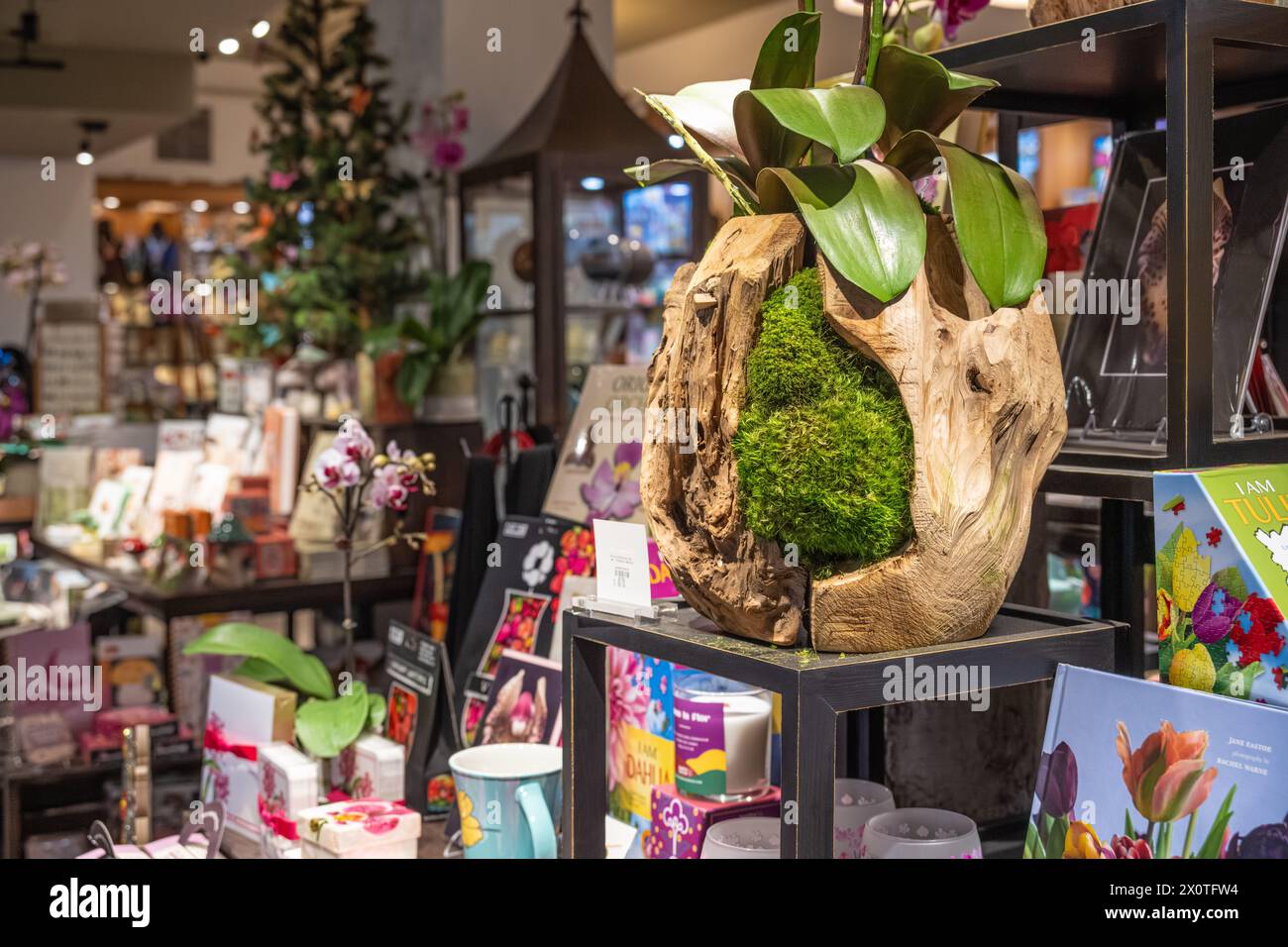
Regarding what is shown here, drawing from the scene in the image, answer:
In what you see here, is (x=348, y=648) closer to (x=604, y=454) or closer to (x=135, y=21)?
(x=604, y=454)

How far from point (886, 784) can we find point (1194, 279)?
779mm

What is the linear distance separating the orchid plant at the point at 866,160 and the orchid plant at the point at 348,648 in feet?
3.62

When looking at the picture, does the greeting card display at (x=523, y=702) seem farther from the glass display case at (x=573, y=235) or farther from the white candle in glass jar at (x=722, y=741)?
the glass display case at (x=573, y=235)

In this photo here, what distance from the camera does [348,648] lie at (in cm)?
229

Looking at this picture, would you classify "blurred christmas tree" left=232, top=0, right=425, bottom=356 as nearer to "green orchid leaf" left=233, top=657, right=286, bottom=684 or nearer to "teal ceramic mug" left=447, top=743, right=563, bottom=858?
"green orchid leaf" left=233, top=657, right=286, bottom=684

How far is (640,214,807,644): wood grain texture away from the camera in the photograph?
3.90ft

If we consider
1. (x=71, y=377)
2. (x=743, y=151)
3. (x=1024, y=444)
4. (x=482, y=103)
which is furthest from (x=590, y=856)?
(x=71, y=377)

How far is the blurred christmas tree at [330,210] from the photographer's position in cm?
427

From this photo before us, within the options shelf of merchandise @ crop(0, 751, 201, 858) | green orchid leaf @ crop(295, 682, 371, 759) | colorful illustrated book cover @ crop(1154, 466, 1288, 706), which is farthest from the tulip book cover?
shelf of merchandise @ crop(0, 751, 201, 858)

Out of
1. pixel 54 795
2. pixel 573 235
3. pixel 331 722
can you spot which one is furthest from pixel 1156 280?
pixel 573 235

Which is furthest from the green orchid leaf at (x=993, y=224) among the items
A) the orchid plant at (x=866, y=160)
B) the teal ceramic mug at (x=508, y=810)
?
the teal ceramic mug at (x=508, y=810)

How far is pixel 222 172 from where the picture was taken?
11.3m

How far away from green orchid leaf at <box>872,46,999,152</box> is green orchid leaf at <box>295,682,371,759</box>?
123cm
